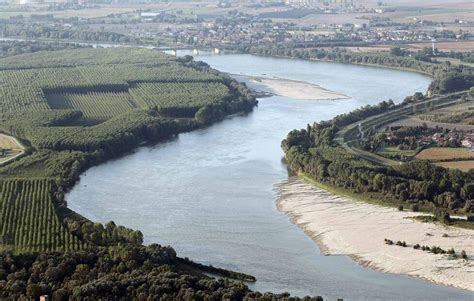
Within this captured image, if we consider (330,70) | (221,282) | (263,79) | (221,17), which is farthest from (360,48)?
(221,282)

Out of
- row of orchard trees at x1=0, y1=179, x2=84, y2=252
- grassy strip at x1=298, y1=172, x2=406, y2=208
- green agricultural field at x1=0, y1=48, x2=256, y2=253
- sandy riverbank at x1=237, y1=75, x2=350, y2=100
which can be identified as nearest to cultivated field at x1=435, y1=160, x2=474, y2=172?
grassy strip at x1=298, y1=172, x2=406, y2=208

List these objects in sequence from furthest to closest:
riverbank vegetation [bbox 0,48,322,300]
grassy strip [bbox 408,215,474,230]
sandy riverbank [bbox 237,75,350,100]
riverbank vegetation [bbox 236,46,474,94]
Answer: riverbank vegetation [bbox 236,46,474,94], sandy riverbank [bbox 237,75,350,100], grassy strip [bbox 408,215,474,230], riverbank vegetation [bbox 0,48,322,300]

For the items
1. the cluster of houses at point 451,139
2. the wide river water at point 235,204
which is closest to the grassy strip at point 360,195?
the wide river water at point 235,204

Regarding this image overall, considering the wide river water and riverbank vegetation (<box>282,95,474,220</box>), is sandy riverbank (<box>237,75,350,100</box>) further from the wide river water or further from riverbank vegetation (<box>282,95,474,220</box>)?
riverbank vegetation (<box>282,95,474,220</box>)

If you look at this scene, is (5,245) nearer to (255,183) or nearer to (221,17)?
(255,183)

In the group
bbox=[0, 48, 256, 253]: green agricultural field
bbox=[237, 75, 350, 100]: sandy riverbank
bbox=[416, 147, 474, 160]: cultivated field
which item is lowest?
bbox=[237, 75, 350, 100]: sandy riverbank

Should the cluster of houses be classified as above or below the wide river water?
above

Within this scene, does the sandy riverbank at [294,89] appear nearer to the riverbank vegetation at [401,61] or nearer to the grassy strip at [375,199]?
the riverbank vegetation at [401,61]
